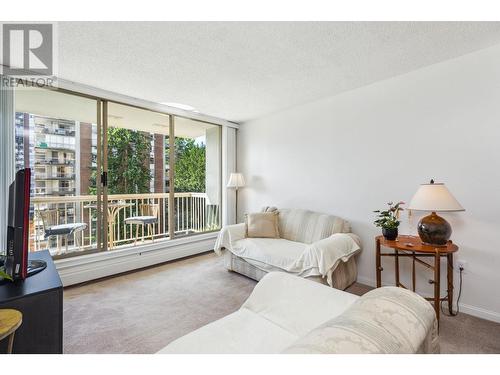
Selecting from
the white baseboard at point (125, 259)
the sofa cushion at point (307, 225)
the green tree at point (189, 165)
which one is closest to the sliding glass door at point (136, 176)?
the green tree at point (189, 165)

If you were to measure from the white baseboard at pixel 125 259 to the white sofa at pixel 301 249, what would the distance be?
3.06 feet

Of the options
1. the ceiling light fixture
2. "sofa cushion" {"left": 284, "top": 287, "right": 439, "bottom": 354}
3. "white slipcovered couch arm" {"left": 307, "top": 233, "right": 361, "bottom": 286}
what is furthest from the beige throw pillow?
"sofa cushion" {"left": 284, "top": 287, "right": 439, "bottom": 354}

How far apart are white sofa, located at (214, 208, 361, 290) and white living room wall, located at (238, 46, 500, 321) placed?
0.27 m

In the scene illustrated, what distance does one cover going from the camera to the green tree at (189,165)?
4176mm

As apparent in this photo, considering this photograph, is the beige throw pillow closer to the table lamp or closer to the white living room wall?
the white living room wall

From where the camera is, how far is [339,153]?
3098 millimetres

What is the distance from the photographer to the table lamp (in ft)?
6.36

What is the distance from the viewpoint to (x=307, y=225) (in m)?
3.13

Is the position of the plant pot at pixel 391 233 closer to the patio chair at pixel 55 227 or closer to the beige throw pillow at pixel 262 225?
the beige throw pillow at pixel 262 225

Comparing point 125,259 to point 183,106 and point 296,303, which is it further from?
point 296,303

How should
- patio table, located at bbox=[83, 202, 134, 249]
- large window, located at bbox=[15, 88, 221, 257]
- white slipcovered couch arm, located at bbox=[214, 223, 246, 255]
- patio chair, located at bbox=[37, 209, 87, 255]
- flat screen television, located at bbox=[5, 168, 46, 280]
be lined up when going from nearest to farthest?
flat screen television, located at bbox=[5, 168, 46, 280] < large window, located at bbox=[15, 88, 221, 257] < patio chair, located at bbox=[37, 209, 87, 255] < white slipcovered couch arm, located at bbox=[214, 223, 246, 255] < patio table, located at bbox=[83, 202, 134, 249]
